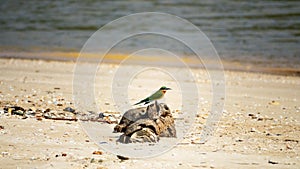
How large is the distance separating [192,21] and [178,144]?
15410 millimetres

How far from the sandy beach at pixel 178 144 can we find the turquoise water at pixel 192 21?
5826mm

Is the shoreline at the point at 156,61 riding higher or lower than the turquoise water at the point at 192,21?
lower

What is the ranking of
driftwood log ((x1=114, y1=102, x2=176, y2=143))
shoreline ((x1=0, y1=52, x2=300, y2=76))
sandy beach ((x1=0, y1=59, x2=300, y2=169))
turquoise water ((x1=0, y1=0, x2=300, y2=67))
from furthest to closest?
turquoise water ((x1=0, y1=0, x2=300, y2=67)) → shoreline ((x1=0, y1=52, x2=300, y2=76)) → driftwood log ((x1=114, y1=102, x2=176, y2=143)) → sandy beach ((x1=0, y1=59, x2=300, y2=169))

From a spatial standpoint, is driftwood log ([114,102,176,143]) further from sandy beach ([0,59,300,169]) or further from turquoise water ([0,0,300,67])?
turquoise water ([0,0,300,67])

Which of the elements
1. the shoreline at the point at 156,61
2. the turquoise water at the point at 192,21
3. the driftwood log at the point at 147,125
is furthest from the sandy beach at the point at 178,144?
Result: the turquoise water at the point at 192,21

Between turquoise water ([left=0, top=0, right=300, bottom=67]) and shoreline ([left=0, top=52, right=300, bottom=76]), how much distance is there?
0.75 meters

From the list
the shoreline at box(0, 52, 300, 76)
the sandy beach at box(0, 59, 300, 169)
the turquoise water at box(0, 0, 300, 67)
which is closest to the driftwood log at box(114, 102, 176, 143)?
the sandy beach at box(0, 59, 300, 169)

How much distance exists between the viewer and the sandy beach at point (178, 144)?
4.52 meters

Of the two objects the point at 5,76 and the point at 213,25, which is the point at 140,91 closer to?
the point at 5,76

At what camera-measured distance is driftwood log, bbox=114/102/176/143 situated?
4895mm

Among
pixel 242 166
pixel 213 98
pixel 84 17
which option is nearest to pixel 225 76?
pixel 213 98

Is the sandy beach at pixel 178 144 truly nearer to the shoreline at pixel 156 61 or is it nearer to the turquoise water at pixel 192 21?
the shoreline at pixel 156 61

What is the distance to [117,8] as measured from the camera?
24.5 m

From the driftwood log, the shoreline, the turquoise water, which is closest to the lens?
the driftwood log
